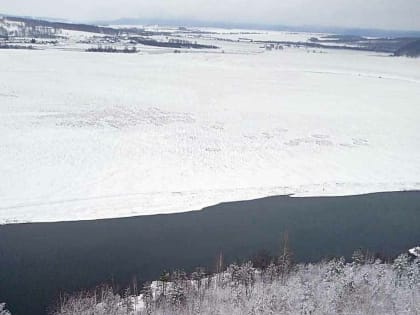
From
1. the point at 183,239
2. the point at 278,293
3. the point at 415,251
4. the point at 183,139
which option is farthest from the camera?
the point at 183,139

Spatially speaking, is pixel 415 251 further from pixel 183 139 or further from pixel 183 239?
pixel 183 139

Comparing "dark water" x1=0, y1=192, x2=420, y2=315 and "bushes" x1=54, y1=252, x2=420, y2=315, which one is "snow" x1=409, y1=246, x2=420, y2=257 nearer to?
"dark water" x1=0, y1=192, x2=420, y2=315

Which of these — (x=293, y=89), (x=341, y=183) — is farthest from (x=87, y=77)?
(x=341, y=183)

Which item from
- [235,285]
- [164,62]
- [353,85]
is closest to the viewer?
[235,285]

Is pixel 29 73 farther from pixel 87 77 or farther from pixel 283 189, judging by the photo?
pixel 283 189

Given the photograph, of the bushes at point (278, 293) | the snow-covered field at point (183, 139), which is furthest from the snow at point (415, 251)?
the snow-covered field at point (183, 139)

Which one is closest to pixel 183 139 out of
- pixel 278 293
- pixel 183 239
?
pixel 183 239
